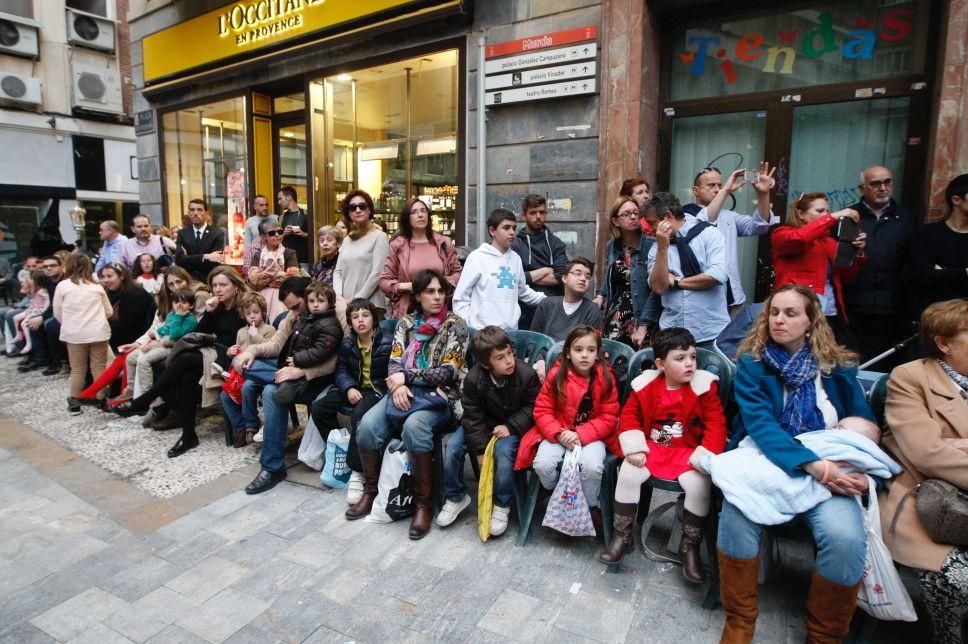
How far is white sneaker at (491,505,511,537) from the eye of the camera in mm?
3441

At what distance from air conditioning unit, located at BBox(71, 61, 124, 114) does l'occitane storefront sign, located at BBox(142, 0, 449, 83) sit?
9.63 m

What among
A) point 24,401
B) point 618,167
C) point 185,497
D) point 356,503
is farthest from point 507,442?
point 24,401

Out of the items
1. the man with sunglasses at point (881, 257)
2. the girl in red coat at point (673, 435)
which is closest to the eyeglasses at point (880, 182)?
the man with sunglasses at point (881, 257)

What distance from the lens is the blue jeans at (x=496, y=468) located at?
3.42 m

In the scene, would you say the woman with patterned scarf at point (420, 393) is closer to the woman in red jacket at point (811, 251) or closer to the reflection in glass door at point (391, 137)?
the woman in red jacket at point (811, 251)

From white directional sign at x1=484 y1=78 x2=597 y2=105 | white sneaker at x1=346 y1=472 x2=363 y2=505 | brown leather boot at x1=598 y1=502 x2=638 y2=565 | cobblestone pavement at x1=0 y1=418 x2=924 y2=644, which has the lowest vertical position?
cobblestone pavement at x1=0 y1=418 x2=924 y2=644

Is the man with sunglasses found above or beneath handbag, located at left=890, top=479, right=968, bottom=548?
above

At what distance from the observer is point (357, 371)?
4371mm

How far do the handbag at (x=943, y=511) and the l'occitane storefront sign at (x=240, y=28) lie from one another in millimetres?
6736

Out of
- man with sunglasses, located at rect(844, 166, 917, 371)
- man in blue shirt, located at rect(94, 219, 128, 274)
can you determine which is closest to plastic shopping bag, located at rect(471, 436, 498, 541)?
man with sunglasses, located at rect(844, 166, 917, 371)

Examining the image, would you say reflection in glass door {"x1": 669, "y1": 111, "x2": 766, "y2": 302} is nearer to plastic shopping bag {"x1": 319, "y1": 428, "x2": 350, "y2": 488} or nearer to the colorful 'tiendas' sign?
the colorful 'tiendas' sign

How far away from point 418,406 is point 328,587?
3.98 feet

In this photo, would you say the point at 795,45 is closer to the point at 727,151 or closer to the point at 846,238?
the point at 727,151

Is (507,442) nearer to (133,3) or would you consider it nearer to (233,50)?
(233,50)
